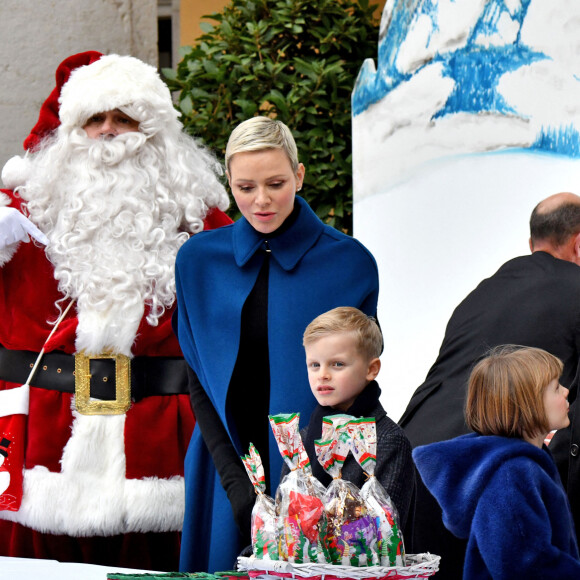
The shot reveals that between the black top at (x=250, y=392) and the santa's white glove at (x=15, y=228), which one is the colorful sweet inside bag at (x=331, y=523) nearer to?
the black top at (x=250, y=392)

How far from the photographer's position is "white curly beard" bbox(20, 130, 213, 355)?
3797 mm

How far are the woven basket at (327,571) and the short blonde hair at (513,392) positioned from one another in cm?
47

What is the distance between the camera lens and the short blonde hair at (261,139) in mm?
2781

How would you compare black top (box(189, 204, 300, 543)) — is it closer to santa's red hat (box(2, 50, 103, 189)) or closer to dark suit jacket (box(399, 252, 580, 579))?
dark suit jacket (box(399, 252, 580, 579))

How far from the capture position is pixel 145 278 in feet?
12.7

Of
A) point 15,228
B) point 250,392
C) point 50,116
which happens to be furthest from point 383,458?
point 50,116

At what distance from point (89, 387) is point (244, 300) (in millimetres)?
1033

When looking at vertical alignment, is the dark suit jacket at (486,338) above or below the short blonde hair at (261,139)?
below

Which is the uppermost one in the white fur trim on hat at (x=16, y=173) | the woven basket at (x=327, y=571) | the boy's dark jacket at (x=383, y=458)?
the white fur trim on hat at (x=16, y=173)

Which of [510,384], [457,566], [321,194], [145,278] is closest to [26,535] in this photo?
[145,278]

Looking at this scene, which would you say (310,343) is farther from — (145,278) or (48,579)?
(145,278)

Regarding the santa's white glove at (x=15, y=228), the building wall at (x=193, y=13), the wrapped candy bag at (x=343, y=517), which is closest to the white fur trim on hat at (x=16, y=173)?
the santa's white glove at (x=15, y=228)

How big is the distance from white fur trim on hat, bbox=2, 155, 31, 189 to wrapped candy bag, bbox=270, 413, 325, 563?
88.0 inches

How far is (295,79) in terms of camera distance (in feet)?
18.3
